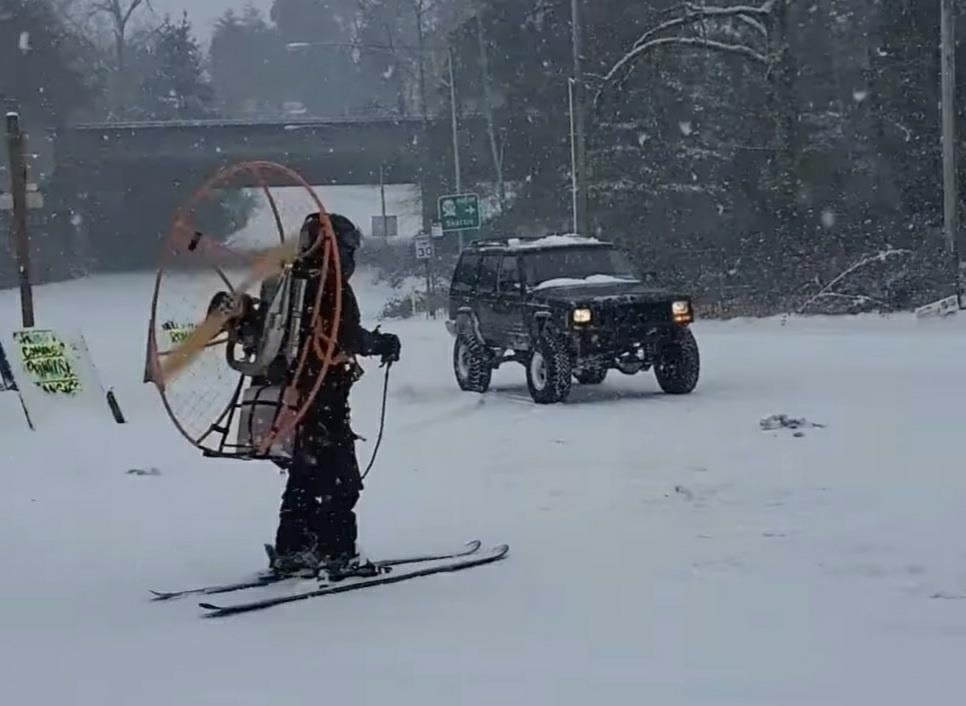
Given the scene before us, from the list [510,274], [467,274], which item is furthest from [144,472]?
[467,274]

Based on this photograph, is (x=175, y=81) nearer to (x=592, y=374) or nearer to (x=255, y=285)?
(x=592, y=374)

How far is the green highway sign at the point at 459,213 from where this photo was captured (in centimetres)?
4366

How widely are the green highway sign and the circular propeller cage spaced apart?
34.7 metres

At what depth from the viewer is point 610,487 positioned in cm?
1113

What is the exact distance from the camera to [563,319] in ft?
56.0

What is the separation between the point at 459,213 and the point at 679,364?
27006 mm

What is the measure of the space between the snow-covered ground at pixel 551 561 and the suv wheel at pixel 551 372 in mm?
473

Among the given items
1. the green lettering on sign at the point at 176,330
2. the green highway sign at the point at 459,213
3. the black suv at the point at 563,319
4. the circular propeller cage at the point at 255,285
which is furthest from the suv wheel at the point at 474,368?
the green highway sign at the point at 459,213

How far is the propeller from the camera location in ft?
25.7

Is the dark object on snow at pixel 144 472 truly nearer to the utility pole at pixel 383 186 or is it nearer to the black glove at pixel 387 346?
the black glove at pixel 387 346

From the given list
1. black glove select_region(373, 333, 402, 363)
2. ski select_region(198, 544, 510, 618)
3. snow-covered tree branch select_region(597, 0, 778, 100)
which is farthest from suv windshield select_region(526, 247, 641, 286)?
snow-covered tree branch select_region(597, 0, 778, 100)

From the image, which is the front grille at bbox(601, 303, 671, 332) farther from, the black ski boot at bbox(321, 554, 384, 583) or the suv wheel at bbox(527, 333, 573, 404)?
the black ski boot at bbox(321, 554, 384, 583)

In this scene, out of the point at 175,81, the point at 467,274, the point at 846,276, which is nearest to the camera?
the point at 467,274

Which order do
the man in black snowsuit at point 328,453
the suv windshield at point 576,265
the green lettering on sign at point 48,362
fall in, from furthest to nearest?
the suv windshield at point 576,265 < the green lettering on sign at point 48,362 < the man in black snowsuit at point 328,453
